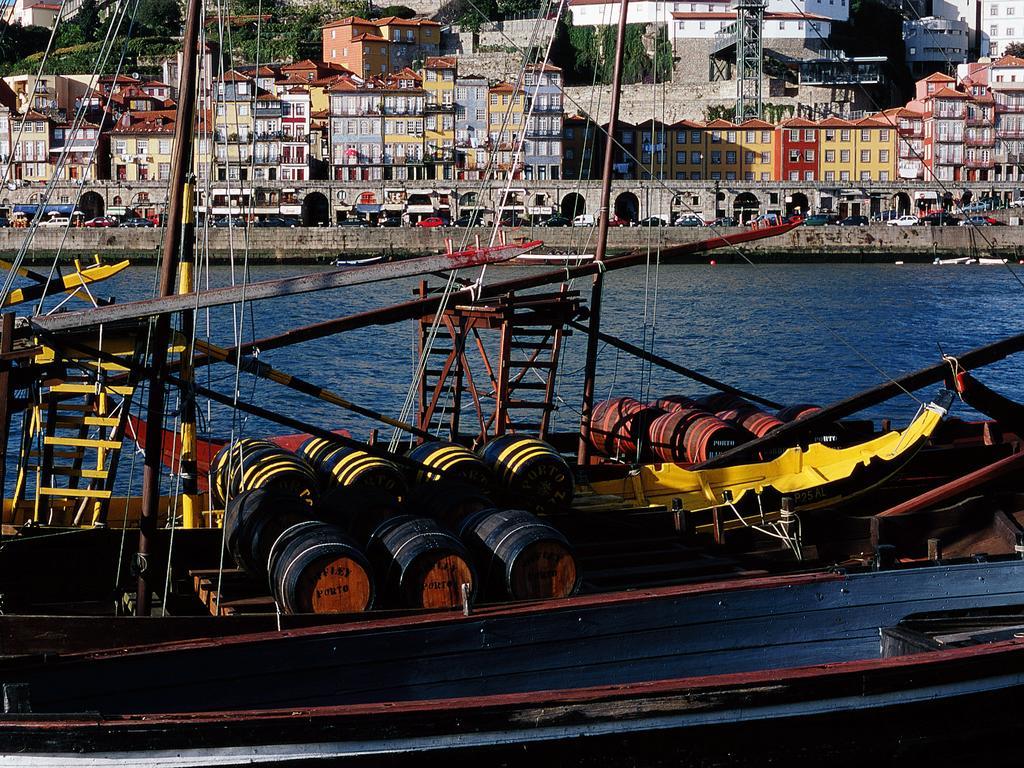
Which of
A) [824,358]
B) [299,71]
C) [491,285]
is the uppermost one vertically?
[299,71]

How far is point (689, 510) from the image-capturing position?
698 inches

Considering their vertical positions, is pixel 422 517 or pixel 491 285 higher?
pixel 491 285

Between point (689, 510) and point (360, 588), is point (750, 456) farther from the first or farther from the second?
point (360, 588)

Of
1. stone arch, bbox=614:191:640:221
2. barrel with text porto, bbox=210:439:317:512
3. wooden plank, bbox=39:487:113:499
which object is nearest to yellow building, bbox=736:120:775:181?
stone arch, bbox=614:191:640:221

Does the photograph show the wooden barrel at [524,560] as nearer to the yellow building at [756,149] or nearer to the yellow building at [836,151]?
the yellow building at [836,151]

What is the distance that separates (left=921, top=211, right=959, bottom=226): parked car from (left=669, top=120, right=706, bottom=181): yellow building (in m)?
20.1

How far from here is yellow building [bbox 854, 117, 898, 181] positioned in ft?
369

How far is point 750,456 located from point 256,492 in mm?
7714

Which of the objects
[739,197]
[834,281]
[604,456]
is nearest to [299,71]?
[739,197]

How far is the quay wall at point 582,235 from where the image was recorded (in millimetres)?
91438

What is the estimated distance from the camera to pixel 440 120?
112562 mm

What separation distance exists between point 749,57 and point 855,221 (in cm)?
3262

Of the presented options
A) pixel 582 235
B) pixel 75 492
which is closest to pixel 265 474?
pixel 75 492

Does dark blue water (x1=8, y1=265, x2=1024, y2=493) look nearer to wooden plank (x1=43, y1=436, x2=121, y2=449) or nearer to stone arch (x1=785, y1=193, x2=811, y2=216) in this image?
wooden plank (x1=43, y1=436, x2=121, y2=449)
